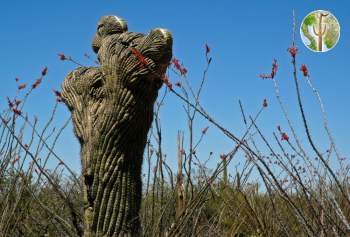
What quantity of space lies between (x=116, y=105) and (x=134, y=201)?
0.48 metres

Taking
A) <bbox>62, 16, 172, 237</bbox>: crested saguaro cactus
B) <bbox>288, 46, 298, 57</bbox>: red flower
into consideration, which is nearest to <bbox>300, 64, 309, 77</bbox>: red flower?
<bbox>288, 46, 298, 57</bbox>: red flower

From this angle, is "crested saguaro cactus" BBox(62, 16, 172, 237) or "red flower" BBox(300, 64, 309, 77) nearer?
"red flower" BBox(300, 64, 309, 77)

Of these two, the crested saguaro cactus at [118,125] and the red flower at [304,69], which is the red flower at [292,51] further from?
the crested saguaro cactus at [118,125]

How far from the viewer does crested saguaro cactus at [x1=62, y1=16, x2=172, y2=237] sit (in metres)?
2.36

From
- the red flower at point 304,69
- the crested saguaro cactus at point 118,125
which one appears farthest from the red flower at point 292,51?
the crested saguaro cactus at point 118,125

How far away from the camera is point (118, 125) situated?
2.37m

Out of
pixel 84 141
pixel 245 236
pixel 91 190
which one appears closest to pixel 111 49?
pixel 84 141

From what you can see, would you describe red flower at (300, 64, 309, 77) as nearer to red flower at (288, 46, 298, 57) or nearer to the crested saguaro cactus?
red flower at (288, 46, 298, 57)

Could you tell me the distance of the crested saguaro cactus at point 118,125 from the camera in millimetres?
2359

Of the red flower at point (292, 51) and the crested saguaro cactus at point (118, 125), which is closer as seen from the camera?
the red flower at point (292, 51)

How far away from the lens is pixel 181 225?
8.11 ft

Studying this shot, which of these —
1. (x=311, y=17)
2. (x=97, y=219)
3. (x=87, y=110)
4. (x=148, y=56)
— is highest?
(x=311, y=17)

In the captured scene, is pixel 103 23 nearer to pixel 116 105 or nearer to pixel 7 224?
pixel 116 105

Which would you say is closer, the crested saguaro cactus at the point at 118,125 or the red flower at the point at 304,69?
the red flower at the point at 304,69
